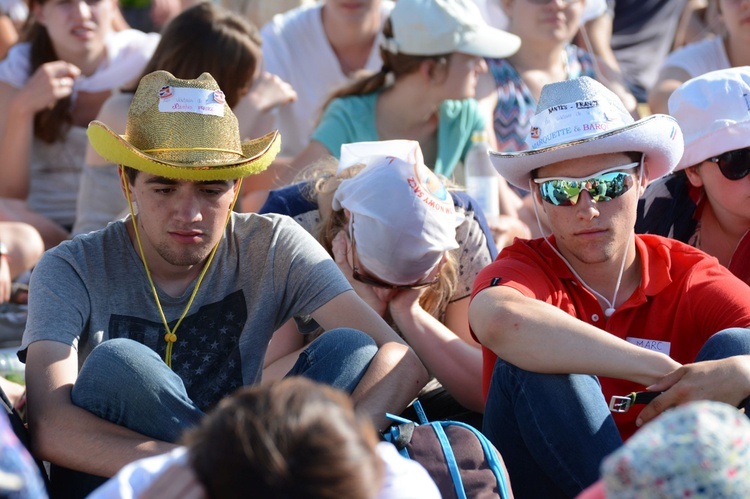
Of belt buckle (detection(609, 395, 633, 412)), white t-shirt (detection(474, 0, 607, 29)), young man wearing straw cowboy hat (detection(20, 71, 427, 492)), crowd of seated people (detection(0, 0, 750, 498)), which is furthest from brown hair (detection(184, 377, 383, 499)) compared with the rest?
white t-shirt (detection(474, 0, 607, 29))

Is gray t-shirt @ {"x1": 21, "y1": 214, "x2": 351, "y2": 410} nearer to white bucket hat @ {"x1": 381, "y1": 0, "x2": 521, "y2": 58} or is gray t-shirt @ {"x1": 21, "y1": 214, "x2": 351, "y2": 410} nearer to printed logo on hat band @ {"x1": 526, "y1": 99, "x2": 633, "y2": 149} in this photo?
printed logo on hat band @ {"x1": 526, "y1": 99, "x2": 633, "y2": 149}

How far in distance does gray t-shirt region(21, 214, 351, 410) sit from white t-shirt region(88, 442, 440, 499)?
1.12 m

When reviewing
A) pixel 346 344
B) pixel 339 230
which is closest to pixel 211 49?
pixel 339 230

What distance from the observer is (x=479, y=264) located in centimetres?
406

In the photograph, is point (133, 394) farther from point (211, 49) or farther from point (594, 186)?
point (211, 49)

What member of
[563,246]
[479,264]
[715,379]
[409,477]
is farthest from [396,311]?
[409,477]

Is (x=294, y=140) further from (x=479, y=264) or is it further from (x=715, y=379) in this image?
(x=715, y=379)

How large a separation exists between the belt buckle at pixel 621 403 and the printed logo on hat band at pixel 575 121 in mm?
758

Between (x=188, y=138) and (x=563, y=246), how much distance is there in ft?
3.79

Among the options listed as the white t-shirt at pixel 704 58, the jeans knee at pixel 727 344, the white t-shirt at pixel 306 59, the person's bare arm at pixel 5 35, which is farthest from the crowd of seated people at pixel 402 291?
the person's bare arm at pixel 5 35

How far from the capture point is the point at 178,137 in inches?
127

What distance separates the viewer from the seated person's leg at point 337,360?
3.05 m

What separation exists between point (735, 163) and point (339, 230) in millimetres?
1366

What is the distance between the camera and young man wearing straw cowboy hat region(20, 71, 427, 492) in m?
3.05
